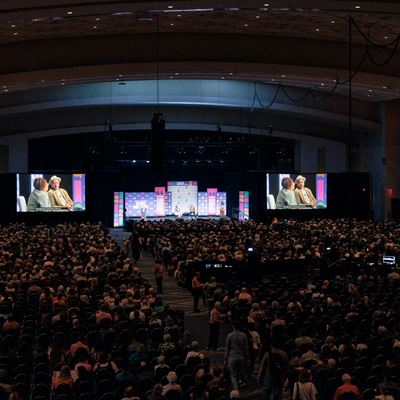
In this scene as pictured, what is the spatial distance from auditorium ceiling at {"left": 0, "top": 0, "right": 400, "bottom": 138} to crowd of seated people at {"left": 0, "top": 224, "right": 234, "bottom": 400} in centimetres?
902

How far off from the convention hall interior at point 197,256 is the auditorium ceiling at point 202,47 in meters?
0.07

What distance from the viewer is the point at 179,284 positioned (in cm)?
2708

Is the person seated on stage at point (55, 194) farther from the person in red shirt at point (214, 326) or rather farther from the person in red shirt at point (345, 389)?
the person in red shirt at point (345, 389)

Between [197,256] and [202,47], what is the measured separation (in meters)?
8.42

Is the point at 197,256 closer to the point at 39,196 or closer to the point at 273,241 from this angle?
the point at 273,241

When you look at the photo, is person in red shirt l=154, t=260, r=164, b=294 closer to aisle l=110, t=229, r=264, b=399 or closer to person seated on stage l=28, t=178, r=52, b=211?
aisle l=110, t=229, r=264, b=399

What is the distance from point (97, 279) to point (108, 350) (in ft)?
22.8

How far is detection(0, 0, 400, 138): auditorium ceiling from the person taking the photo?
2766 cm

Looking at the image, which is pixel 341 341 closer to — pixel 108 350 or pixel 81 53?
pixel 108 350

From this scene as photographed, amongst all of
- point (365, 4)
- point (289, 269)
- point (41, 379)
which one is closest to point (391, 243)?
point (289, 269)

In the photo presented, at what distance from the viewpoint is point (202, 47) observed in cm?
3116

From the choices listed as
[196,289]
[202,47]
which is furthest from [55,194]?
[196,289]

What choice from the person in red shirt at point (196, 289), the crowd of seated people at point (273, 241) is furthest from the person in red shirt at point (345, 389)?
the crowd of seated people at point (273, 241)

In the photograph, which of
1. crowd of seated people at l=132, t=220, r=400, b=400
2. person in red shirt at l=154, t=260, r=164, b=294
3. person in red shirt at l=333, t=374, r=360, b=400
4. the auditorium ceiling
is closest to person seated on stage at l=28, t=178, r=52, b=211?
the auditorium ceiling
